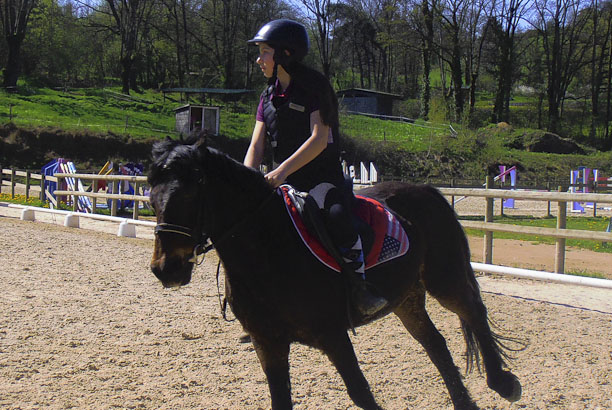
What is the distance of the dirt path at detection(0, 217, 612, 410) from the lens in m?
3.94

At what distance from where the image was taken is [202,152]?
8.81 ft

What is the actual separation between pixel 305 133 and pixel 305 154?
219 mm

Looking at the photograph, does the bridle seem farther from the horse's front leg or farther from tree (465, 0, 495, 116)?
tree (465, 0, 495, 116)

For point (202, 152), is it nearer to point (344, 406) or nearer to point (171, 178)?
point (171, 178)

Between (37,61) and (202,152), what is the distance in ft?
181

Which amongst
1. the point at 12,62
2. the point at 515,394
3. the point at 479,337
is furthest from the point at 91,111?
the point at 515,394

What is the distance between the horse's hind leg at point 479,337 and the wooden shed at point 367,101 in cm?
5392

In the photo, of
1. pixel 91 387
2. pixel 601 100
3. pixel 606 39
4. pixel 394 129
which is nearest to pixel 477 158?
pixel 394 129

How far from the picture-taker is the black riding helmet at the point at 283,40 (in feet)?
10.1

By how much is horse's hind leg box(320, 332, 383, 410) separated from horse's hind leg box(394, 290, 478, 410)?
1.11 meters

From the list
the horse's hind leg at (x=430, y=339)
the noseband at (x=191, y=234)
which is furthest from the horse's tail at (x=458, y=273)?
the noseband at (x=191, y=234)

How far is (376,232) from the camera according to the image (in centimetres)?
338

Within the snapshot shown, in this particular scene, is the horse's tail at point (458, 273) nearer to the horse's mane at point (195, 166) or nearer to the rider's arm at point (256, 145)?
the rider's arm at point (256, 145)

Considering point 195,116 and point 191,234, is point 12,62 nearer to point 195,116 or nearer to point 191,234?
point 195,116
